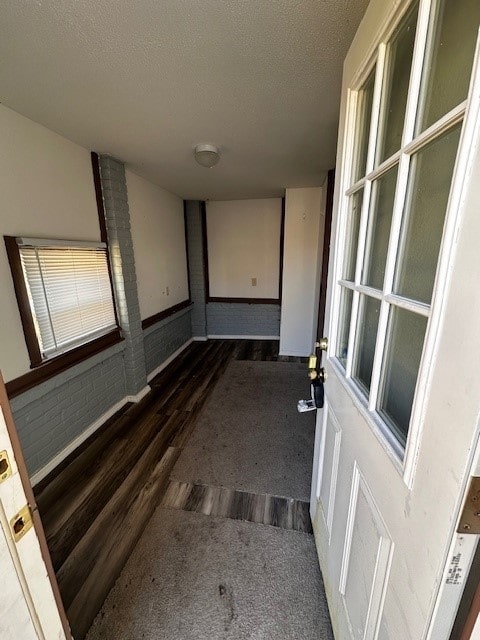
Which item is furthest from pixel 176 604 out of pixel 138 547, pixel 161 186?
pixel 161 186

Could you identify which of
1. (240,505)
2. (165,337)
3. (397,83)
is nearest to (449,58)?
(397,83)

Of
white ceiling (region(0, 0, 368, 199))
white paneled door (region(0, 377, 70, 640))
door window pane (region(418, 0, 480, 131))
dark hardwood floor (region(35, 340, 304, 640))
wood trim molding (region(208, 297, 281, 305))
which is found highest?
white ceiling (region(0, 0, 368, 199))

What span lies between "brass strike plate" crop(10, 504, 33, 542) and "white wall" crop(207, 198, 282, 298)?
430 cm

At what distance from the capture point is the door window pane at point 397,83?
0.64 m

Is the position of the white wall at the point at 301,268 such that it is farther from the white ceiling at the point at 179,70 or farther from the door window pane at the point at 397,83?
the door window pane at the point at 397,83

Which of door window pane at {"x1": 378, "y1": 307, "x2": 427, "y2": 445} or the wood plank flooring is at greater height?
door window pane at {"x1": 378, "y1": 307, "x2": 427, "y2": 445}

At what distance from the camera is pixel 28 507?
0.60m

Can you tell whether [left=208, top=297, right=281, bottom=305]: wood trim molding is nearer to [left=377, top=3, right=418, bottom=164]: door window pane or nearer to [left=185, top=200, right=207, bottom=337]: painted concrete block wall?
[left=185, top=200, right=207, bottom=337]: painted concrete block wall

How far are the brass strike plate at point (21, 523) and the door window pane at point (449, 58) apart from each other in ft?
4.17

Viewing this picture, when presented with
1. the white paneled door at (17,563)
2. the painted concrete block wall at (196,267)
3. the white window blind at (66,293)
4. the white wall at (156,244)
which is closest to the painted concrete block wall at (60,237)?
the white window blind at (66,293)

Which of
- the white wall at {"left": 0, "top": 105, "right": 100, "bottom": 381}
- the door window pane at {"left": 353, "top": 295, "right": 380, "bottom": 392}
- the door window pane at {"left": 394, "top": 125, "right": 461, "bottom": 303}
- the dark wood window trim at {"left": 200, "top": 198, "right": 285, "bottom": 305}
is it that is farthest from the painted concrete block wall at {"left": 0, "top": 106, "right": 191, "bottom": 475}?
the door window pane at {"left": 394, "top": 125, "right": 461, "bottom": 303}

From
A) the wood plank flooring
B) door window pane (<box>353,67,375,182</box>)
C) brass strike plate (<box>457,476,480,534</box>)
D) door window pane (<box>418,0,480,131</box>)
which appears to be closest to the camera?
brass strike plate (<box>457,476,480,534</box>)

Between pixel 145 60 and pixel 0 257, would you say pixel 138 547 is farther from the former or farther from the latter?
pixel 145 60

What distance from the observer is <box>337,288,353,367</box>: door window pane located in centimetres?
103
